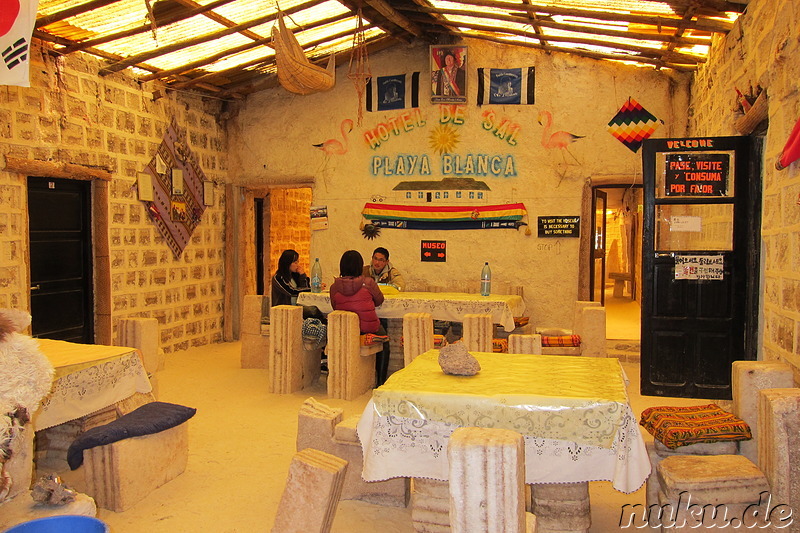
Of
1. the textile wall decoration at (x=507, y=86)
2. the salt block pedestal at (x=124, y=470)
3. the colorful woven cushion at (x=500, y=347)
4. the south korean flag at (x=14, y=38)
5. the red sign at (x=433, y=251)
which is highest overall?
the textile wall decoration at (x=507, y=86)

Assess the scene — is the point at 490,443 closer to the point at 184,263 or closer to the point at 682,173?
the point at 682,173

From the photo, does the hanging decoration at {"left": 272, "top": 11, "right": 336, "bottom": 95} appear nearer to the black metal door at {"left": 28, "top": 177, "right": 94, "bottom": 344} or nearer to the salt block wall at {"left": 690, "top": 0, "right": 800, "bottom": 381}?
the black metal door at {"left": 28, "top": 177, "right": 94, "bottom": 344}

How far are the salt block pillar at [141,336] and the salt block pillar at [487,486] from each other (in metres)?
3.54

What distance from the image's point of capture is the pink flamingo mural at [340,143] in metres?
8.75

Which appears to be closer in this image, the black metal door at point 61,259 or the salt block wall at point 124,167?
the salt block wall at point 124,167

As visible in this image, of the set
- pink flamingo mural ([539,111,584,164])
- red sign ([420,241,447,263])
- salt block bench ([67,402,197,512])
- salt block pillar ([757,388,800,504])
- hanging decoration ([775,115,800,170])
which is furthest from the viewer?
red sign ([420,241,447,263])

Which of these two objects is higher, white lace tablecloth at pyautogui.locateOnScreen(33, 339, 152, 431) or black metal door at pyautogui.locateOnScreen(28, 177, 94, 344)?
black metal door at pyautogui.locateOnScreen(28, 177, 94, 344)

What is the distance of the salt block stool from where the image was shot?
275 cm

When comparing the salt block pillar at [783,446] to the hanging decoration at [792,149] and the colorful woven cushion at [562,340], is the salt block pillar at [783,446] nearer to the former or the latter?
the hanging decoration at [792,149]

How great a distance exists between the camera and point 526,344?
414 cm

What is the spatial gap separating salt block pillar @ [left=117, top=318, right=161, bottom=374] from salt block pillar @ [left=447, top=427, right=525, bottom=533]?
3542 mm

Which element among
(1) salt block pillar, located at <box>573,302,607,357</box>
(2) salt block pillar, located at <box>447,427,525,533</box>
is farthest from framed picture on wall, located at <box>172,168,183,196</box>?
(2) salt block pillar, located at <box>447,427,525,533</box>

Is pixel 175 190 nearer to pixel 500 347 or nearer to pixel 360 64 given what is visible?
pixel 360 64

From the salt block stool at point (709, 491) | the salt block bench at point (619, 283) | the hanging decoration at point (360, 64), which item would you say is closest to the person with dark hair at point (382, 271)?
the hanging decoration at point (360, 64)
